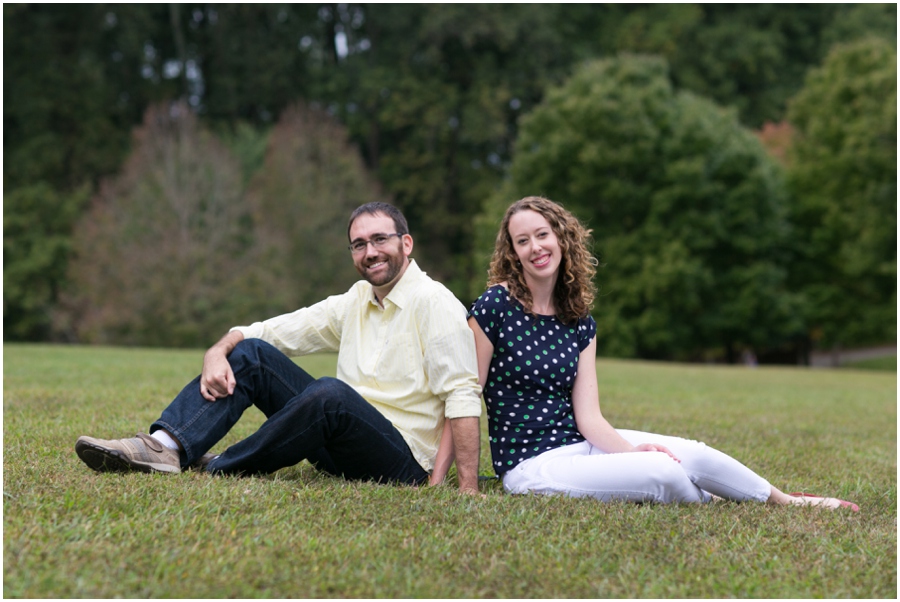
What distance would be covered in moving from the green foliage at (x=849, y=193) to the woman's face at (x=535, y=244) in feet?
86.8

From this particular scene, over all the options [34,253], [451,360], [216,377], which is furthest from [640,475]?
[34,253]

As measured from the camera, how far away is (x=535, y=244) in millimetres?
4234

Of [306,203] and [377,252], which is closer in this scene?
[377,252]

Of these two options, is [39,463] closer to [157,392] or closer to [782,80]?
[157,392]

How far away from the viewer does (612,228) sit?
30438 millimetres

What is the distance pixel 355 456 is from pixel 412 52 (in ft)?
111

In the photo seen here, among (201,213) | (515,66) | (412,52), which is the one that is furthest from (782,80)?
(201,213)

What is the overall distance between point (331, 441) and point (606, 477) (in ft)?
4.16

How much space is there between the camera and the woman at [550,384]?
4133 millimetres

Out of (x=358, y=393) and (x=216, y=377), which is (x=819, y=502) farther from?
(x=216, y=377)

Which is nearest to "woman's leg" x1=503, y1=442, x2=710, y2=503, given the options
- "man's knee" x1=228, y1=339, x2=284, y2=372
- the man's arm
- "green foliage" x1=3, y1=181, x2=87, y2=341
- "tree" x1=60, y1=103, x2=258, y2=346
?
the man's arm

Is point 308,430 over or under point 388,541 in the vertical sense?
over

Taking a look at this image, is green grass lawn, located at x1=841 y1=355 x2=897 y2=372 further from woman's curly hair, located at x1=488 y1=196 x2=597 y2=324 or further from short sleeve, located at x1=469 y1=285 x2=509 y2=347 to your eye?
short sleeve, located at x1=469 y1=285 x2=509 y2=347

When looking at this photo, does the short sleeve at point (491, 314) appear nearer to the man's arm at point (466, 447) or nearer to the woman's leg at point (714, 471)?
the man's arm at point (466, 447)
